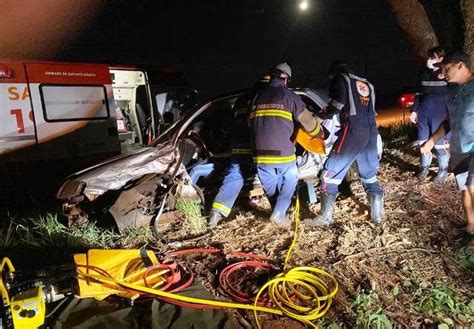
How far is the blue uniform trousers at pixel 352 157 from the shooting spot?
3756 mm

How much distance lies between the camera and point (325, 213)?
4000mm

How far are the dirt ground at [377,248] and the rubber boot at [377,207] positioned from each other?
0.26 ft

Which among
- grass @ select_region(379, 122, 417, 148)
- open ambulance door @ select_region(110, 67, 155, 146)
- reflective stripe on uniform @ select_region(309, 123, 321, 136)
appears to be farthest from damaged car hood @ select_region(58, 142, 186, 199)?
grass @ select_region(379, 122, 417, 148)

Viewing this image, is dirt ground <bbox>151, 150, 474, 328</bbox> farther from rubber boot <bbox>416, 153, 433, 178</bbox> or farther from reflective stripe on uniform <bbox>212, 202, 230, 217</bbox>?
rubber boot <bbox>416, 153, 433, 178</bbox>

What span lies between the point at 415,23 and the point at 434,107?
2.48 meters

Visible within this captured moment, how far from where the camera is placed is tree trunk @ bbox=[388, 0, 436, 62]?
259 inches

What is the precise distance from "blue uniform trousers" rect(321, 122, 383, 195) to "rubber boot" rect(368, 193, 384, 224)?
0.17ft

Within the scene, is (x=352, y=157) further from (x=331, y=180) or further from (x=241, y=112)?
(x=241, y=112)

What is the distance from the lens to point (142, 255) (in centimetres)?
305

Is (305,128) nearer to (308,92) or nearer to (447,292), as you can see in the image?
(308,92)

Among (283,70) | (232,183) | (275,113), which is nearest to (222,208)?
(232,183)

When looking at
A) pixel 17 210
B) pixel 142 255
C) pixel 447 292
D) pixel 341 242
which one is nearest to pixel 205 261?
pixel 142 255

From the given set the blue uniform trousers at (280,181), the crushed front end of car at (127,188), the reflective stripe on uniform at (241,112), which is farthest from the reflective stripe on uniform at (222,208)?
the reflective stripe on uniform at (241,112)

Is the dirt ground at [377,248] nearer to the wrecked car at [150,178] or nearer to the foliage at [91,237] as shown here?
the wrecked car at [150,178]
